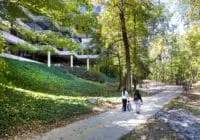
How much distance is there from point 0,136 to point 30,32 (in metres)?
7.76

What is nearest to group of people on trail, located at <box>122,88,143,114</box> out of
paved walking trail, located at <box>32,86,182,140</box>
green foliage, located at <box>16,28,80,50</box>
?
paved walking trail, located at <box>32,86,182,140</box>

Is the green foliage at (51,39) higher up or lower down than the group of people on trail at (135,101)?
higher up

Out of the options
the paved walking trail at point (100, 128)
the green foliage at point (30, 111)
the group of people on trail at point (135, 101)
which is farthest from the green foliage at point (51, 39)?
the group of people on trail at point (135, 101)

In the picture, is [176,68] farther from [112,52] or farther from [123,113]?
[123,113]

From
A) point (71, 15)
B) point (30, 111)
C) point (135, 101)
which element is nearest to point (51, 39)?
point (71, 15)

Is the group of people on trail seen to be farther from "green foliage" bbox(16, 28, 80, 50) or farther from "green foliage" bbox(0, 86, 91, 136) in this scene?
"green foliage" bbox(16, 28, 80, 50)

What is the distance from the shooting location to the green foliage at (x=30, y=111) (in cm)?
1730

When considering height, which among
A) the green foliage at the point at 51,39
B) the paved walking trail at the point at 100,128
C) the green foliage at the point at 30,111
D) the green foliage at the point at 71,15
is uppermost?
the green foliage at the point at 71,15

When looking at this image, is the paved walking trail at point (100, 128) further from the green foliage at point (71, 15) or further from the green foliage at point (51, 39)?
the green foliage at point (71, 15)

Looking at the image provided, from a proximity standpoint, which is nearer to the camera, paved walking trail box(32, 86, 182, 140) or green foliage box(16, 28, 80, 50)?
paved walking trail box(32, 86, 182, 140)

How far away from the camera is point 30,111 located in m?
19.6

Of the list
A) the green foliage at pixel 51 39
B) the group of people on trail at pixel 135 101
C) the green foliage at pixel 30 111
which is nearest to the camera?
the green foliage at pixel 30 111

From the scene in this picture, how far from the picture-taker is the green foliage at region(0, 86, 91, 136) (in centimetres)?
1730

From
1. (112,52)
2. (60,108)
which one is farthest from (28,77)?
(112,52)
